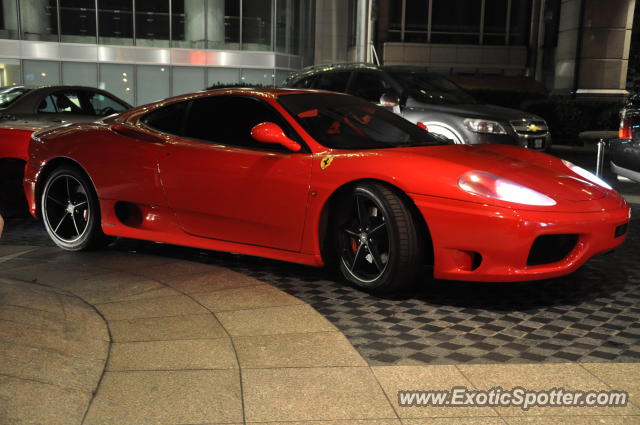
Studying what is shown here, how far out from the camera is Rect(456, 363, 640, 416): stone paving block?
338cm

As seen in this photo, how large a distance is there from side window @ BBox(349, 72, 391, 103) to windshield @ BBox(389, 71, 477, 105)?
0.74 feet

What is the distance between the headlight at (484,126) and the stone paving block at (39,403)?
27.3 feet

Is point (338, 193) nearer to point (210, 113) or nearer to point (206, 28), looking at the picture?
point (210, 113)

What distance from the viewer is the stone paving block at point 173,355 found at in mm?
3850

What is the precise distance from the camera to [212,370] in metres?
3.80

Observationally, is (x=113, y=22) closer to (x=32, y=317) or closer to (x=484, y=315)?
(x=32, y=317)

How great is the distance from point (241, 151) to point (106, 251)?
5.75 ft

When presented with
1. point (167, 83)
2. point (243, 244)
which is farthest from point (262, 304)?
point (167, 83)

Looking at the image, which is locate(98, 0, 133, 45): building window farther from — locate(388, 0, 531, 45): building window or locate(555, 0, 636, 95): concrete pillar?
locate(555, 0, 636, 95): concrete pillar

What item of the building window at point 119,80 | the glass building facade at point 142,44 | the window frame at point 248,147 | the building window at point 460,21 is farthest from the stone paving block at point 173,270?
the building window at point 460,21

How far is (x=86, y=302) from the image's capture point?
4984 mm

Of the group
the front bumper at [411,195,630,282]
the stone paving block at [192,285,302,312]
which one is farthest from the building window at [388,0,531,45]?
the front bumper at [411,195,630,282]

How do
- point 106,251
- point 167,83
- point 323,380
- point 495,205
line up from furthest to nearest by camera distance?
point 167,83 → point 106,251 → point 495,205 → point 323,380

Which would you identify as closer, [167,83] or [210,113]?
[210,113]
